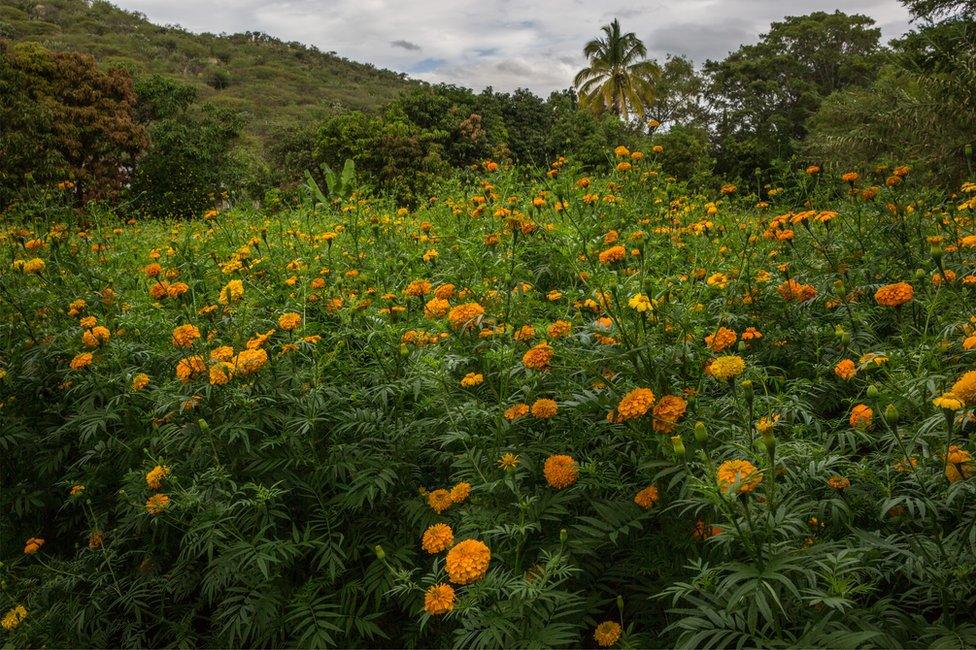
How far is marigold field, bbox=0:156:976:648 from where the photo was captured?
4.75ft

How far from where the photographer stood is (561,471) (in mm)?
1735

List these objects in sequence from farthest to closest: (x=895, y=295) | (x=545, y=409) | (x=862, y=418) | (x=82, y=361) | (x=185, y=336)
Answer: (x=82, y=361) → (x=185, y=336) → (x=895, y=295) → (x=545, y=409) → (x=862, y=418)

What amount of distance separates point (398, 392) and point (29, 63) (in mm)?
19590

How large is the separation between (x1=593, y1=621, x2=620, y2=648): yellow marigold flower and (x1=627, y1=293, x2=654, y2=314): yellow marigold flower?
0.87 metres

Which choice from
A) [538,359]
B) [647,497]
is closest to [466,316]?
[538,359]

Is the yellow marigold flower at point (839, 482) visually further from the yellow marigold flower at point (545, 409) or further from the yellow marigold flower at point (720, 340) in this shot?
the yellow marigold flower at point (545, 409)

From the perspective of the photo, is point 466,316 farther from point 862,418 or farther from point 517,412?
point 862,418

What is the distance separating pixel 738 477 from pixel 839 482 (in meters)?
0.55

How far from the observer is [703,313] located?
86.0 inches

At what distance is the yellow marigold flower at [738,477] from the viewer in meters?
1.24

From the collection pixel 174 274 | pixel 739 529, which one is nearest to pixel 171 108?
pixel 174 274

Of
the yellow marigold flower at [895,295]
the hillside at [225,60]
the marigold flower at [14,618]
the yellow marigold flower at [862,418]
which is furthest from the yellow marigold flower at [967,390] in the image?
the hillside at [225,60]

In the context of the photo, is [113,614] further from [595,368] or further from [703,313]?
[703,313]

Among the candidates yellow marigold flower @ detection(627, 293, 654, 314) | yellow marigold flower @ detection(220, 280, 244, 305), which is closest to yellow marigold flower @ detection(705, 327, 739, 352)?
yellow marigold flower @ detection(627, 293, 654, 314)
